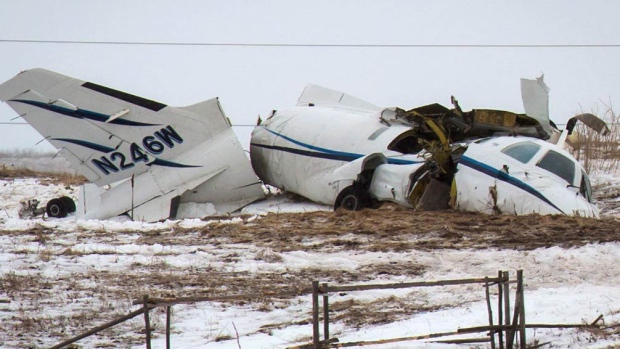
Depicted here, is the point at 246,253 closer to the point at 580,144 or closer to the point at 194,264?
the point at 194,264

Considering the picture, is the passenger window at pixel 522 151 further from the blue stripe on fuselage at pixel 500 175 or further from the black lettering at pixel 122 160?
the black lettering at pixel 122 160

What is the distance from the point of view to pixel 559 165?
17938 mm

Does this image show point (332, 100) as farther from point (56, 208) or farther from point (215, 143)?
point (56, 208)

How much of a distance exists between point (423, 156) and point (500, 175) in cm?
198

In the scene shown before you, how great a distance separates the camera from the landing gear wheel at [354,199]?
20.0 metres

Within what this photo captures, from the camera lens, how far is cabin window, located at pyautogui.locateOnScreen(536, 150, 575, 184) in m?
17.8

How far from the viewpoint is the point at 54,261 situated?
45.9 feet

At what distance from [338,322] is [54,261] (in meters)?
4.82

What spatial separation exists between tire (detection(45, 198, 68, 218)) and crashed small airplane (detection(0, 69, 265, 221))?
1.12 meters

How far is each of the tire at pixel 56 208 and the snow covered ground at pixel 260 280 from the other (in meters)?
5.42

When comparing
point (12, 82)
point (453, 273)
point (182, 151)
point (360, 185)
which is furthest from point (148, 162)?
point (453, 273)

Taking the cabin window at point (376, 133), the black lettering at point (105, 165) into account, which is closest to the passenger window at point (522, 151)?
the cabin window at point (376, 133)

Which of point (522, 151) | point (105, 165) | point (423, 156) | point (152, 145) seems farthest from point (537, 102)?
point (105, 165)

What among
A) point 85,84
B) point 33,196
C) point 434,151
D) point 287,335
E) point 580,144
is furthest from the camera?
point 580,144
